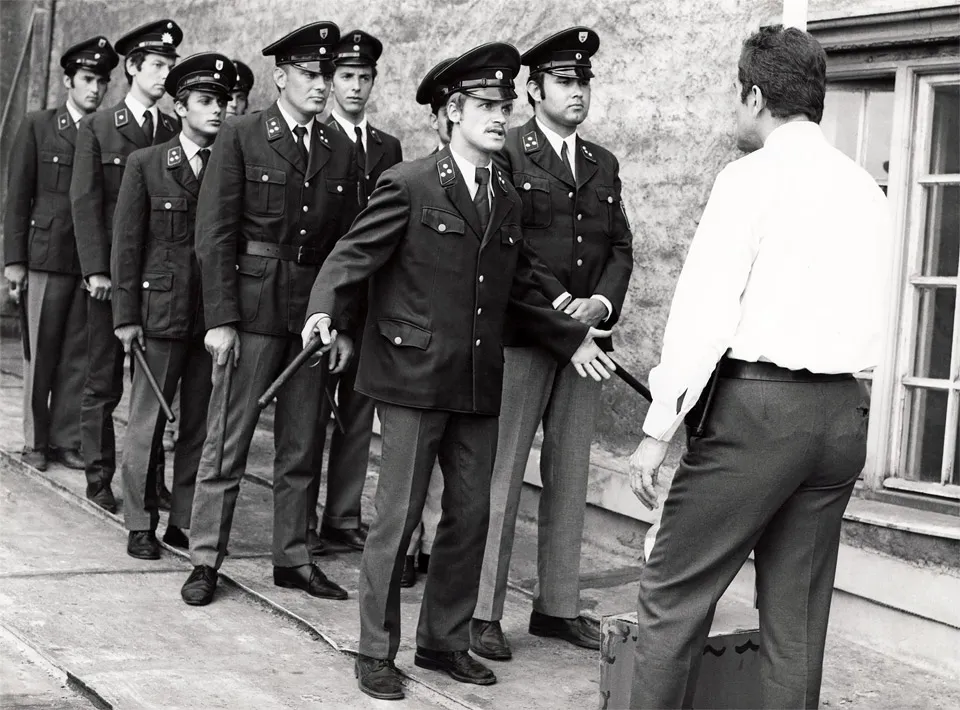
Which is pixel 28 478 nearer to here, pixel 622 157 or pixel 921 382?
pixel 622 157

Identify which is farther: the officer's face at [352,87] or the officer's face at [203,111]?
the officer's face at [352,87]

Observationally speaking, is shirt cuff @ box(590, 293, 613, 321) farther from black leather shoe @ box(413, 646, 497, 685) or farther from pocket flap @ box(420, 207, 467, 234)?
black leather shoe @ box(413, 646, 497, 685)

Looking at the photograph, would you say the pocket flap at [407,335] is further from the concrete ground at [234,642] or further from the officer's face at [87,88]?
the officer's face at [87,88]

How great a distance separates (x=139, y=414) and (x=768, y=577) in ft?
10.8

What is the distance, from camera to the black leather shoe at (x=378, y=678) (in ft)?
14.0

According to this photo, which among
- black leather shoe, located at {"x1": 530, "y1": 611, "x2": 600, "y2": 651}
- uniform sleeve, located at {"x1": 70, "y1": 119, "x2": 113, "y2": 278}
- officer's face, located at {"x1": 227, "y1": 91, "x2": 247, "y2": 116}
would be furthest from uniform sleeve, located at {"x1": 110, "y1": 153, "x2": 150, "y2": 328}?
black leather shoe, located at {"x1": 530, "y1": 611, "x2": 600, "y2": 651}

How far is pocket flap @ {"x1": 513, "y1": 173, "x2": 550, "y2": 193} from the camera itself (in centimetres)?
495

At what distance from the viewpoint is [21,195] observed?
736 centimetres

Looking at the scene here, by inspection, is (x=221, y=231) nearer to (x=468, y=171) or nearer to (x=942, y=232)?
(x=468, y=171)

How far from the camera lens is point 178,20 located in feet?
33.6

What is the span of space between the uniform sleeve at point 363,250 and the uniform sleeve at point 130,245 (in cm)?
183

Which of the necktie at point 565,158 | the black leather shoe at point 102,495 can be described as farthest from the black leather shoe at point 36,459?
the necktie at point 565,158

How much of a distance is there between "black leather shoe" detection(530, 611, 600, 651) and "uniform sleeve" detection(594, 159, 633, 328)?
3.51 feet

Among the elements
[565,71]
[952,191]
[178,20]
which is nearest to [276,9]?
[178,20]
